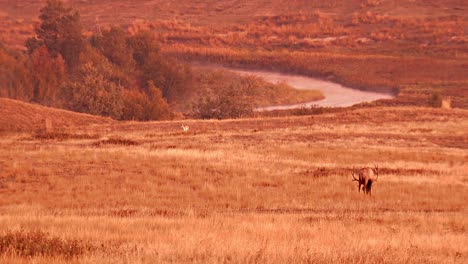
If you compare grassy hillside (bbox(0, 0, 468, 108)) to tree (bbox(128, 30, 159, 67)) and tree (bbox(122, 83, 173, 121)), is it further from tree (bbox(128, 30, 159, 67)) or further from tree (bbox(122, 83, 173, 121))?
tree (bbox(122, 83, 173, 121))

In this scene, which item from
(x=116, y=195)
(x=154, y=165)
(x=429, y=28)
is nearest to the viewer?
(x=116, y=195)

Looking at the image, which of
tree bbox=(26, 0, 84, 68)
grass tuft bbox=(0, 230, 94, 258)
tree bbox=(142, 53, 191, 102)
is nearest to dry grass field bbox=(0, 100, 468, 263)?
grass tuft bbox=(0, 230, 94, 258)

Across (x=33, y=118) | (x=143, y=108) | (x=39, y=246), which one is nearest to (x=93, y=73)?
(x=143, y=108)

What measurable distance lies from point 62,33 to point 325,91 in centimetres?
2897

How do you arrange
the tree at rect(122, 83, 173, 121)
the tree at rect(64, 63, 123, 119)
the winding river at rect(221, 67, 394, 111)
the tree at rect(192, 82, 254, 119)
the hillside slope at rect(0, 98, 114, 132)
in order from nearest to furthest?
the hillside slope at rect(0, 98, 114, 132) < the tree at rect(192, 82, 254, 119) < the tree at rect(64, 63, 123, 119) < the tree at rect(122, 83, 173, 121) < the winding river at rect(221, 67, 394, 111)

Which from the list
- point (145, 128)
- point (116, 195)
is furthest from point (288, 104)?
point (116, 195)

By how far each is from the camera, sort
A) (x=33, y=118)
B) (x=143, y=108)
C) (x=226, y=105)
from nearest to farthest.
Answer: (x=33, y=118) → (x=226, y=105) → (x=143, y=108)

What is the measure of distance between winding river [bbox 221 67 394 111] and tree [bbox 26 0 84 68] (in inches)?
828

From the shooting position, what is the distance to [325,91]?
271 ft

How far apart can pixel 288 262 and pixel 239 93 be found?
53329 millimetres

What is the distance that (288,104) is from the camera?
79438 millimetres

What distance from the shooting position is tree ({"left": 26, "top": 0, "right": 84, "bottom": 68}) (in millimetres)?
80000

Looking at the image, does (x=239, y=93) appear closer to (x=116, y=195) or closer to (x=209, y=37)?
(x=116, y=195)

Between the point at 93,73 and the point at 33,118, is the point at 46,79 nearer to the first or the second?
the point at 93,73
